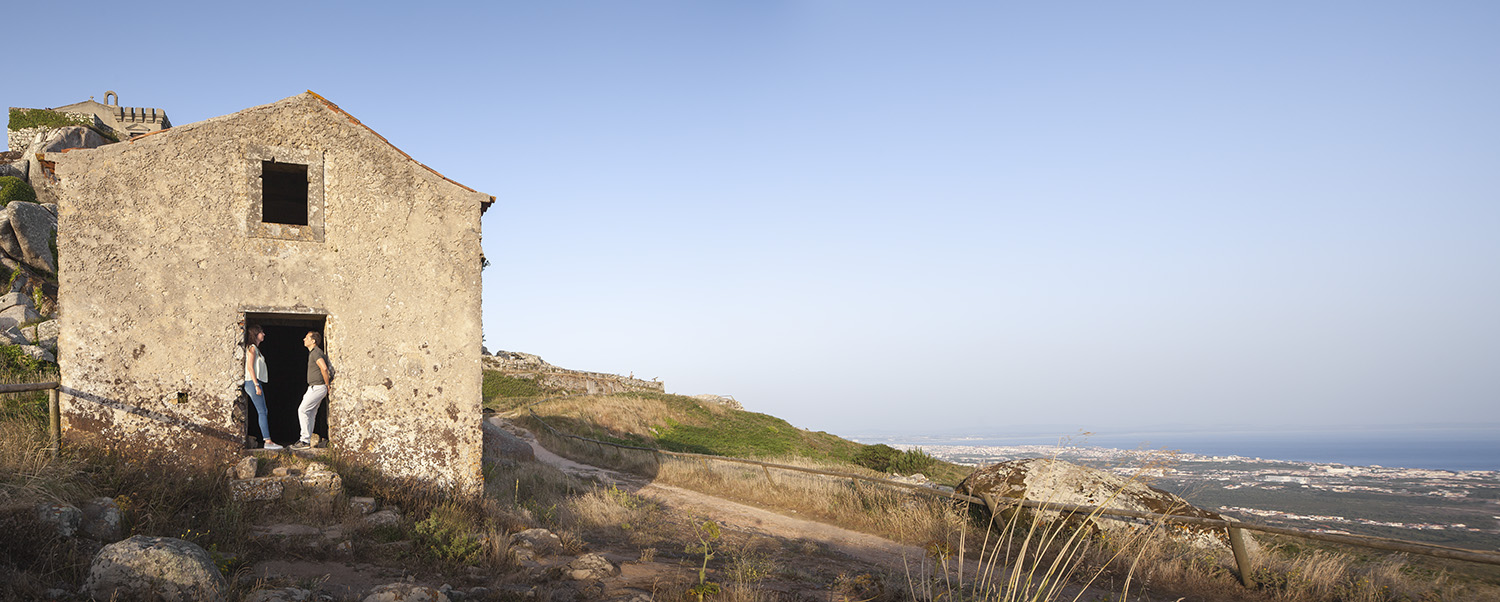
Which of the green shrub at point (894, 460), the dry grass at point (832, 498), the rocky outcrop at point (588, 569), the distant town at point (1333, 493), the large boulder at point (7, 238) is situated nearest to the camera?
the distant town at point (1333, 493)

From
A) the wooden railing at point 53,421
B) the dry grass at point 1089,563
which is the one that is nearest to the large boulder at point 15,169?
the wooden railing at point 53,421

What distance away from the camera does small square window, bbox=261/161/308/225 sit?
35.0ft

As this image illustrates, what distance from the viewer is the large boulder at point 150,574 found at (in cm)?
474

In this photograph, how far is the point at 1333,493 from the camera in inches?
746

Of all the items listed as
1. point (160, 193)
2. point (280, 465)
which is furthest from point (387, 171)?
point (280, 465)

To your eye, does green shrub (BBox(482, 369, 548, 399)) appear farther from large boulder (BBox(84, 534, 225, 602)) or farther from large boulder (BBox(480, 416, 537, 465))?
large boulder (BBox(84, 534, 225, 602))

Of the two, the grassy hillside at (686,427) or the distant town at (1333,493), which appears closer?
the distant town at (1333,493)

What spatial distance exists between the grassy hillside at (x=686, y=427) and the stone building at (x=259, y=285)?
1392cm

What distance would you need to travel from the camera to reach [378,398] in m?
9.09

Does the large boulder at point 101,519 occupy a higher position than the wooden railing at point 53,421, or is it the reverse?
the wooden railing at point 53,421

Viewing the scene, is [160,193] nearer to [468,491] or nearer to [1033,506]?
[468,491]

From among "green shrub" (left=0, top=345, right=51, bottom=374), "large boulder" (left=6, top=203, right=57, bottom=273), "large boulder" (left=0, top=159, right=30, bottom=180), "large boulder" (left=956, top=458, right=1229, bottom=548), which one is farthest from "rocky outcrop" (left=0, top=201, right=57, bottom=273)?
"large boulder" (left=956, top=458, right=1229, bottom=548)

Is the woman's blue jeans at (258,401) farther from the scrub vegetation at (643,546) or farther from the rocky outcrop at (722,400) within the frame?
the rocky outcrop at (722,400)

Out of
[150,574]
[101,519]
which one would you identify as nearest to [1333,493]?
[150,574]
